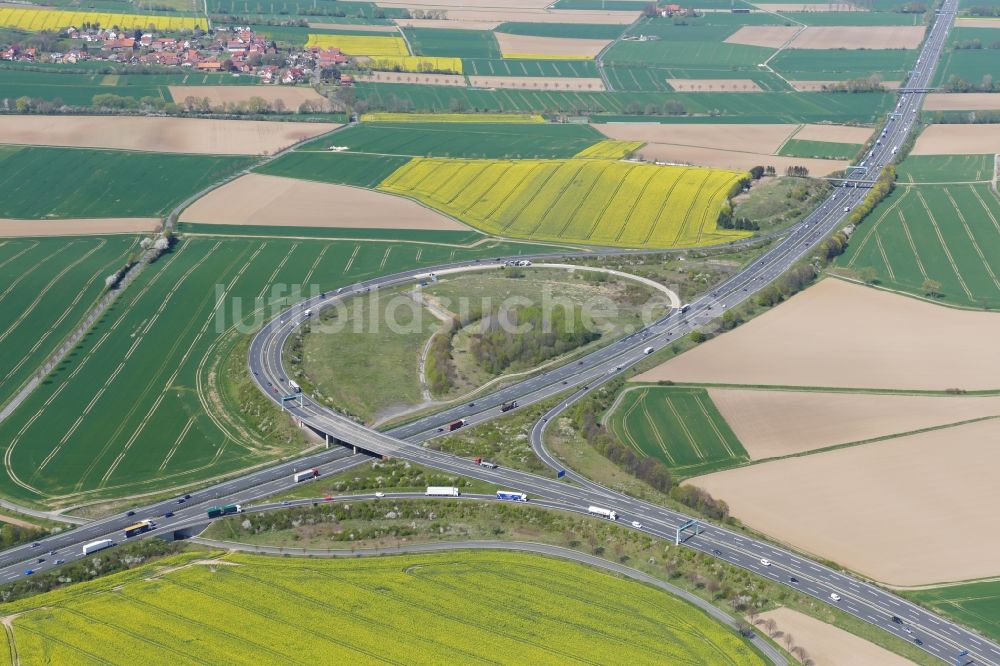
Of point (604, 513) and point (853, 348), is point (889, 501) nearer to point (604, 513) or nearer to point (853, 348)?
point (604, 513)

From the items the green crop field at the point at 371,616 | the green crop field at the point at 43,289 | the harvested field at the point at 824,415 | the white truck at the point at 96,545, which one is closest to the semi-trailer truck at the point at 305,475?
the green crop field at the point at 371,616

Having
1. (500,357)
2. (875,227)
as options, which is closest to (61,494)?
(500,357)

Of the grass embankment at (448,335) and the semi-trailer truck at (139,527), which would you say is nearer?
the semi-trailer truck at (139,527)

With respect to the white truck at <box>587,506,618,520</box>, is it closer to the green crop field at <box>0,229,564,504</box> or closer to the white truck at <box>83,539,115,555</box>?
the green crop field at <box>0,229,564,504</box>

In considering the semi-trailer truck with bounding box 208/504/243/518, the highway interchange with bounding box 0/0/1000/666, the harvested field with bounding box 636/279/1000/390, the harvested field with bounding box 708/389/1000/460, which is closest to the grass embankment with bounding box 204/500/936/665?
the semi-trailer truck with bounding box 208/504/243/518

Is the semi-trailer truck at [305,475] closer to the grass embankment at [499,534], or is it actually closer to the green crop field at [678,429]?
the grass embankment at [499,534]
